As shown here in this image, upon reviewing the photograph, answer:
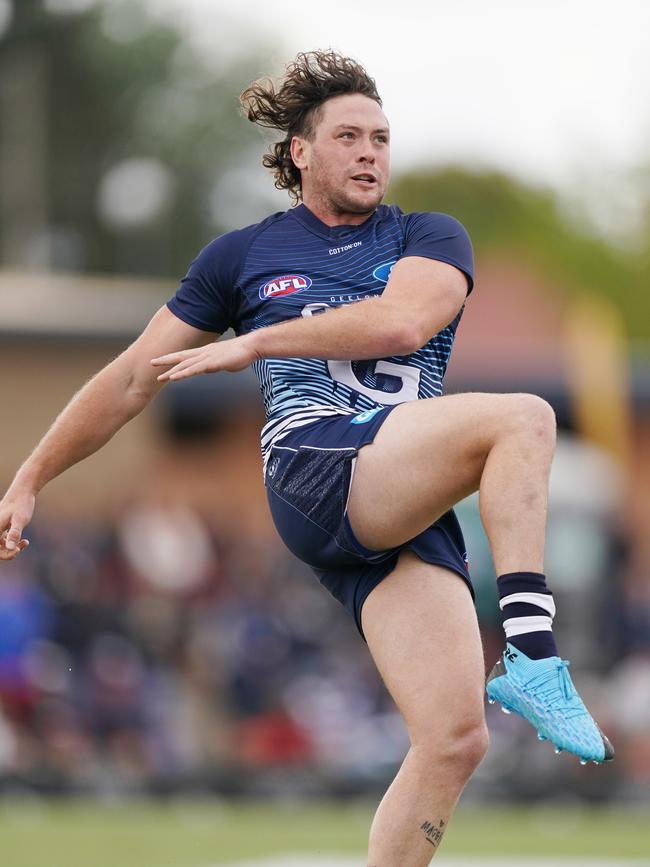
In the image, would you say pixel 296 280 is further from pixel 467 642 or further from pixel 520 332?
pixel 520 332

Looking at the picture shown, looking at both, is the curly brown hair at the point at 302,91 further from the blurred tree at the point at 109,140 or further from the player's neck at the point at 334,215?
the blurred tree at the point at 109,140

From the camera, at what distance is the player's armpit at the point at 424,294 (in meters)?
5.11

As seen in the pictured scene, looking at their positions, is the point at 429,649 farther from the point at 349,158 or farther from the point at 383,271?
the point at 349,158

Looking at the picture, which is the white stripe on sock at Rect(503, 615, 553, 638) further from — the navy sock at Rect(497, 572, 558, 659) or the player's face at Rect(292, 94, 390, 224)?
the player's face at Rect(292, 94, 390, 224)

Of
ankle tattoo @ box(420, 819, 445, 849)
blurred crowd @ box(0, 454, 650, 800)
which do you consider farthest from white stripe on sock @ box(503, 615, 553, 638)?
blurred crowd @ box(0, 454, 650, 800)

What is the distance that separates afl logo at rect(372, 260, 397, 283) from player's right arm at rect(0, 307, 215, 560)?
2.07 feet

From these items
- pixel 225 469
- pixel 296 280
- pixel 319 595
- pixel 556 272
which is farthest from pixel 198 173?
pixel 296 280

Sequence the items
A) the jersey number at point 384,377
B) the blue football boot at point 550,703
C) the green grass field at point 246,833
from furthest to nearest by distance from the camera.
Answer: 1. the green grass field at point 246,833
2. the jersey number at point 384,377
3. the blue football boot at point 550,703

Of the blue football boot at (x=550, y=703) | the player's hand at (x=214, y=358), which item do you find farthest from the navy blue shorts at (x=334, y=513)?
the blue football boot at (x=550, y=703)

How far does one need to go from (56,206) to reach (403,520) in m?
37.3

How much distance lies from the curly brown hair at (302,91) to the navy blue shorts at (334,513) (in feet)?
3.53

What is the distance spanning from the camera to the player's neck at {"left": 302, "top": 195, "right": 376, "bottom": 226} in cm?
557

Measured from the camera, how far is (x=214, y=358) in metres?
5.00

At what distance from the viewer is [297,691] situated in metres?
14.7
